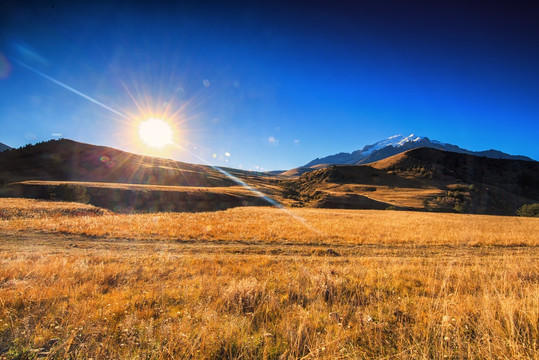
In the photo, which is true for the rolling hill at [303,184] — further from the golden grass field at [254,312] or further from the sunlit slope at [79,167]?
the golden grass field at [254,312]

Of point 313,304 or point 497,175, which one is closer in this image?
point 313,304

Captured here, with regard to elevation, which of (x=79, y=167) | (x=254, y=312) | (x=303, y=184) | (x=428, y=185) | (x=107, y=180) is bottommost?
(x=254, y=312)

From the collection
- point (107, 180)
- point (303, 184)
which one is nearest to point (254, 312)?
point (107, 180)

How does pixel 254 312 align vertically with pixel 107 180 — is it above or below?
below

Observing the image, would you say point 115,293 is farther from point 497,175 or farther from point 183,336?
point 497,175

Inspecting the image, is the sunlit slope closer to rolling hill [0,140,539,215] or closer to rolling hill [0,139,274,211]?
rolling hill [0,139,274,211]

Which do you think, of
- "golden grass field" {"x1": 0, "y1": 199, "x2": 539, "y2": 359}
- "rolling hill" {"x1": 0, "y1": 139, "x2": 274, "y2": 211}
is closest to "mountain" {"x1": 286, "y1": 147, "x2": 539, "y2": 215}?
"rolling hill" {"x1": 0, "y1": 139, "x2": 274, "y2": 211}

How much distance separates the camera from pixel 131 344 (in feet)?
10.6

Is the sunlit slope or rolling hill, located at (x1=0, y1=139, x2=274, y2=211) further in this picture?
the sunlit slope

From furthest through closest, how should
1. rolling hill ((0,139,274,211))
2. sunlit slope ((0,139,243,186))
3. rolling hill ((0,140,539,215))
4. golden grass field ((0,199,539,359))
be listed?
sunlit slope ((0,139,243,186)) → rolling hill ((0,140,539,215)) → rolling hill ((0,139,274,211)) → golden grass field ((0,199,539,359))

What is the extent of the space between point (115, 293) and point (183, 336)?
3.14m

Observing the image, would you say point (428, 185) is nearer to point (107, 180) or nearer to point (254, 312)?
point (254, 312)

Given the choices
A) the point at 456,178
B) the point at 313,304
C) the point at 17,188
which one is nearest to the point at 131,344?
the point at 313,304

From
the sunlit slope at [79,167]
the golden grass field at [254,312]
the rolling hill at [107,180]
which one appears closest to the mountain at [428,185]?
the rolling hill at [107,180]
